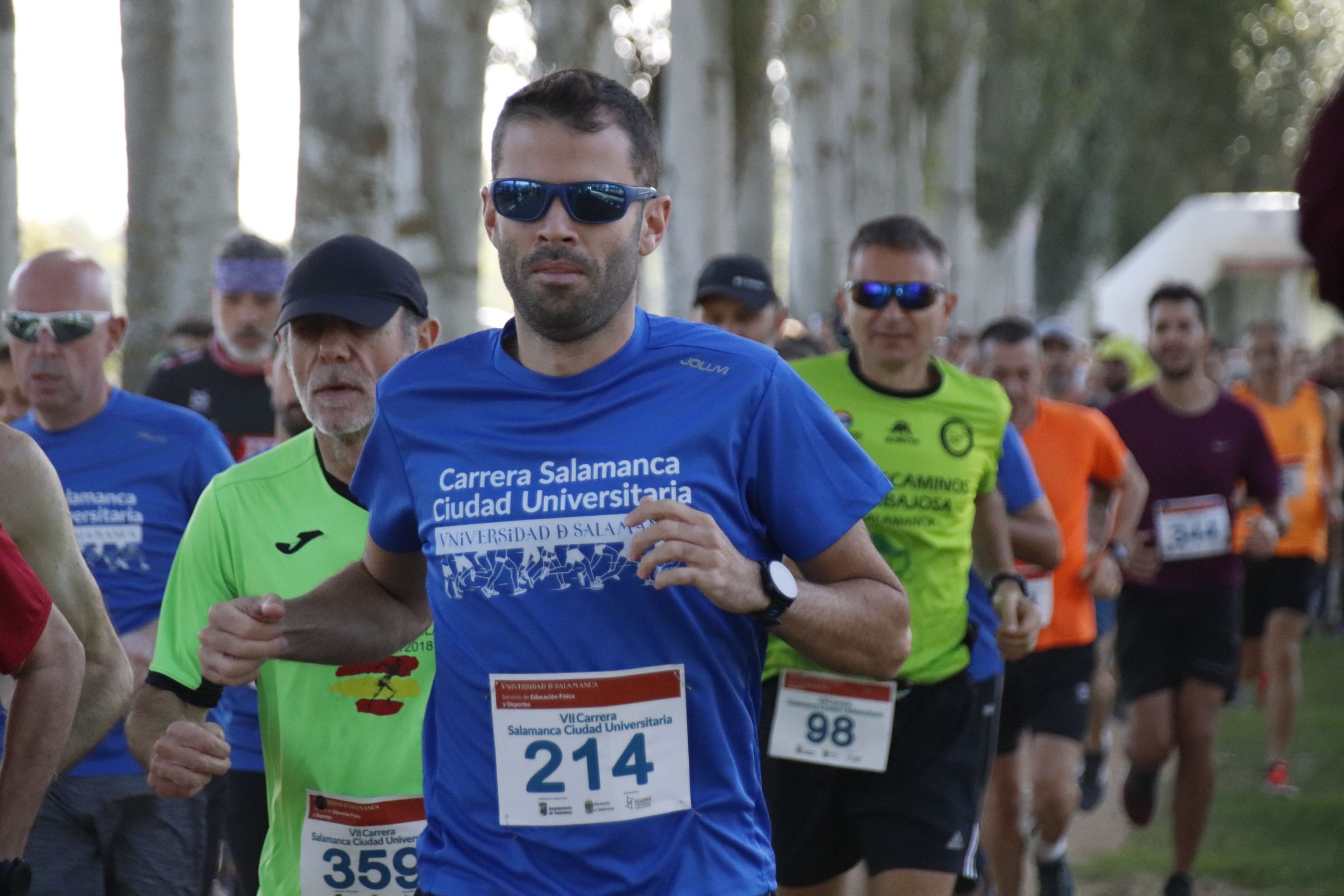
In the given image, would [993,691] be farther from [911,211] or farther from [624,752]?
[911,211]

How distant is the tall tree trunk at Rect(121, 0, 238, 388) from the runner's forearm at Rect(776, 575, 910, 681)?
706 cm

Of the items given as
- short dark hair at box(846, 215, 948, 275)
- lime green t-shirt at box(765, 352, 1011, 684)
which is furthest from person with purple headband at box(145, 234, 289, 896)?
lime green t-shirt at box(765, 352, 1011, 684)

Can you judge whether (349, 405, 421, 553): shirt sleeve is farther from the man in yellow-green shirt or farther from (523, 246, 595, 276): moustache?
the man in yellow-green shirt

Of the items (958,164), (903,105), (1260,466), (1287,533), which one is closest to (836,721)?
(1260,466)

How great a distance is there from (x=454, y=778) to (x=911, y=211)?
24.5 m

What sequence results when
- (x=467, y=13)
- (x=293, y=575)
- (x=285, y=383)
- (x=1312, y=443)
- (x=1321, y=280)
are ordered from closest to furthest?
(x=1321, y=280), (x=293, y=575), (x=285, y=383), (x=467, y=13), (x=1312, y=443)

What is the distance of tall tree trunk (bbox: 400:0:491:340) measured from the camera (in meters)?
9.73

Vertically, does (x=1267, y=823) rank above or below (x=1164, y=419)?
below

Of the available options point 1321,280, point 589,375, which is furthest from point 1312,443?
point 1321,280

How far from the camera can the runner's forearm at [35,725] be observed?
11.8 feet

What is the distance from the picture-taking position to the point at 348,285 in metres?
4.11

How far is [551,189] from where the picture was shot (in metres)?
3.14

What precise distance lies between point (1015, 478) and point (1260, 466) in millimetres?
3355

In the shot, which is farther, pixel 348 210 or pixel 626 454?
pixel 348 210
